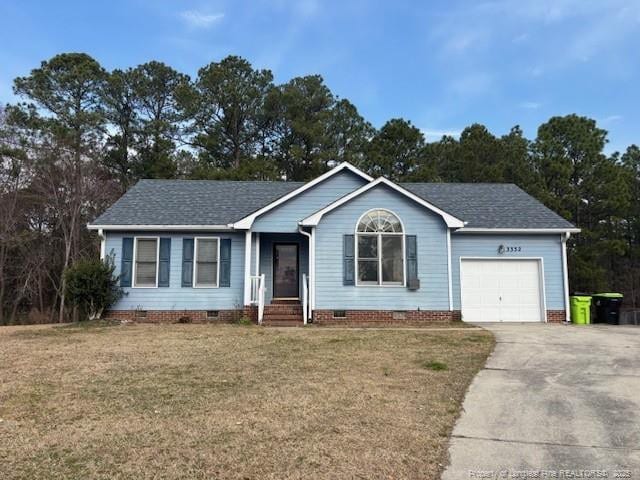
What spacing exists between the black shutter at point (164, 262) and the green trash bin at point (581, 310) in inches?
491

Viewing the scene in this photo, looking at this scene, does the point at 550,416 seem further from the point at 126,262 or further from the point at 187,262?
the point at 126,262

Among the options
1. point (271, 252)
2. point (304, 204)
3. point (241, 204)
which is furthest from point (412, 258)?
point (241, 204)

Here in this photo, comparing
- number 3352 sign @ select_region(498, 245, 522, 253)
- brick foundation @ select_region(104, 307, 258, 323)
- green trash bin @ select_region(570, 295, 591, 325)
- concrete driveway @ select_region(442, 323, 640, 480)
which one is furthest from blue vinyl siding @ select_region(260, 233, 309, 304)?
green trash bin @ select_region(570, 295, 591, 325)

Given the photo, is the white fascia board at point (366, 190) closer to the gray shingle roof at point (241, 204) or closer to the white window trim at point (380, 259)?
the white window trim at point (380, 259)

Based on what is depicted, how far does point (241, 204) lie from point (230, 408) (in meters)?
11.4

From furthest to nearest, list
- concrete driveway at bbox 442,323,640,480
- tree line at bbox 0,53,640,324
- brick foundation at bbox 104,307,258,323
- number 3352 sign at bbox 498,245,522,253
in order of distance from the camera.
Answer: tree line at bbox 0,53,640,324, number 3352 sign at bbox 498,245,522,253, brick foundation at bbox 104,307,258,323, concrete driveway at bbox 442,323,640,480

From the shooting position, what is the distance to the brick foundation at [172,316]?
14023 millimetres

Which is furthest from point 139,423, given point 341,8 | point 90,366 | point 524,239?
point 341,8

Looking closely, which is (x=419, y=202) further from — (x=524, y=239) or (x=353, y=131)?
(x=353, y=131)

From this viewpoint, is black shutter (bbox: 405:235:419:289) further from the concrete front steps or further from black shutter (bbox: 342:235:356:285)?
the concrete front steps

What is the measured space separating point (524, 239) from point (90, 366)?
40.7 ft

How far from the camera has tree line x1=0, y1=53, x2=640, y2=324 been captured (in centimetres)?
2272

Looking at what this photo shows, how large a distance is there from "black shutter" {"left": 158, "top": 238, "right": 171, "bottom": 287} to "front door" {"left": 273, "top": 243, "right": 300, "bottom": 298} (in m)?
3.30

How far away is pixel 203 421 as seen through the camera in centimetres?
465
